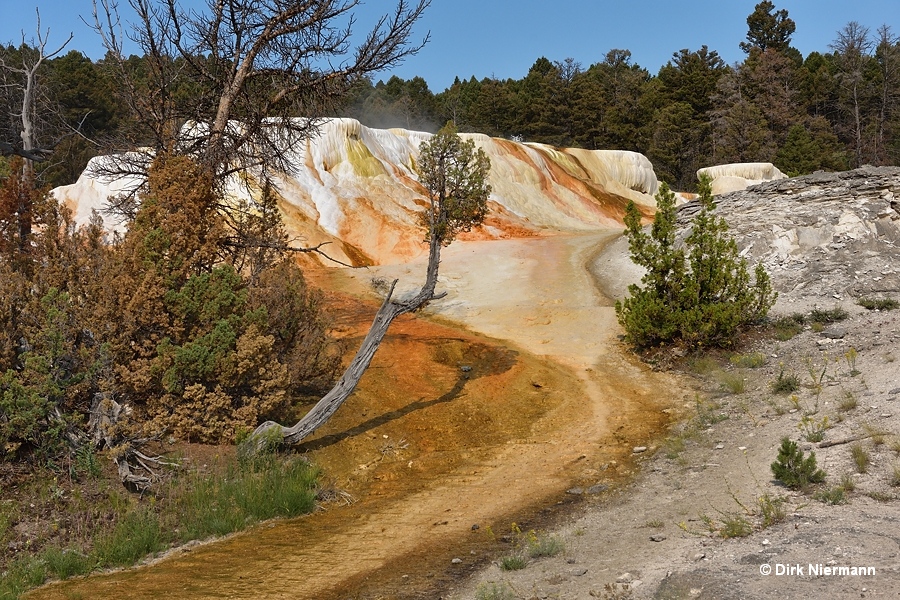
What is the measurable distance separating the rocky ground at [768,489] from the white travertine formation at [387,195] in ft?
39.9

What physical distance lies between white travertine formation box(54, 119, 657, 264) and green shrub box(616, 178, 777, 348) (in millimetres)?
9538

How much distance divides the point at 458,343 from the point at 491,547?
26.3 ft

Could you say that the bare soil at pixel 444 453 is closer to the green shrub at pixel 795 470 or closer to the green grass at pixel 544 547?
the green grass at pixel 544 547

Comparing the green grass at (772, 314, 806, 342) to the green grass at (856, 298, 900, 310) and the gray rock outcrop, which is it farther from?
the gray rock outcrop

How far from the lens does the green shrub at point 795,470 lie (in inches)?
269

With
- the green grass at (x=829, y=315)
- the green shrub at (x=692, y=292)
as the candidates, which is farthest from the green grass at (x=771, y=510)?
the green grass at (x=829, y=315)

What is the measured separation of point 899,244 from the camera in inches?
641

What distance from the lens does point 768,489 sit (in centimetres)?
696

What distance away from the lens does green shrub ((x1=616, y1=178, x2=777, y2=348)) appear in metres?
12.9

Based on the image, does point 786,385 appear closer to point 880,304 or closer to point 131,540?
point 880,304

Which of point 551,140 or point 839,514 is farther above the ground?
point 551,140

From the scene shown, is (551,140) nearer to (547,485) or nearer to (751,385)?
(751,385)

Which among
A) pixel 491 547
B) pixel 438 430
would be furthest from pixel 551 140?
pixel 491 547

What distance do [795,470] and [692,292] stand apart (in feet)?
21.1
